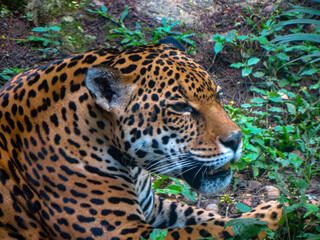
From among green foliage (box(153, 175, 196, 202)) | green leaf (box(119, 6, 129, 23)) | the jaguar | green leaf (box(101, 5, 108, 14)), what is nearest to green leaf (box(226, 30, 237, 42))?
green leaf (box(119, 6, 129, 23))

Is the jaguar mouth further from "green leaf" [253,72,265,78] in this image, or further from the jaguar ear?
"green leaf" [253,72,265,78]

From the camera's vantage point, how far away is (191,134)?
13.1 feet

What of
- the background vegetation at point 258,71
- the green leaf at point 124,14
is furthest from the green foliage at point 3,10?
the green leaf at point 124,14

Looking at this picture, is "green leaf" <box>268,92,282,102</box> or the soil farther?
the soil

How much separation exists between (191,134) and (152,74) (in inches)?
26.2

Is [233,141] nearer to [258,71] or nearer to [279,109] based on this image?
[279,109]

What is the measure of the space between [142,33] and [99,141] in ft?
16.9

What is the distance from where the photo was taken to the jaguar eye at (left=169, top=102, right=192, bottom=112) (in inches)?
155

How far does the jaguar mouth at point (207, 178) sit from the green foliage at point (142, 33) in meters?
4.35

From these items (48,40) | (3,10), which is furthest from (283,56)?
(3,10)

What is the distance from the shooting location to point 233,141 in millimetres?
3951

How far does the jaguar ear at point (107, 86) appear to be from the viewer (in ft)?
12.2

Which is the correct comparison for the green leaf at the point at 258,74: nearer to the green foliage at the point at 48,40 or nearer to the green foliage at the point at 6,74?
the green foliage at the point at 48,40

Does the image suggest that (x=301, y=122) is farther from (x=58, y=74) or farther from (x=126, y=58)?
(x=58, y=74)
